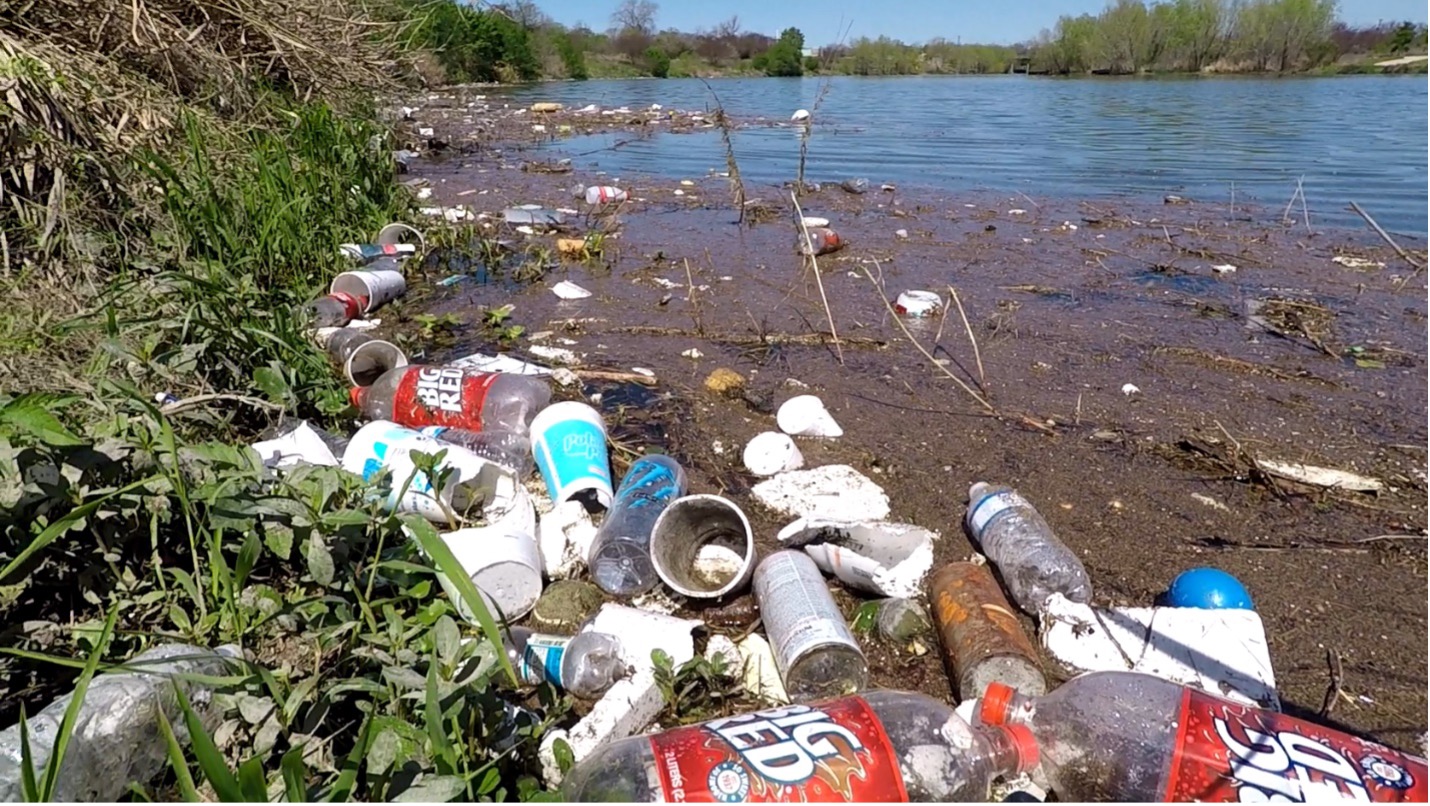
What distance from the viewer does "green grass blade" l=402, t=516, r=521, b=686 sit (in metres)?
1.22

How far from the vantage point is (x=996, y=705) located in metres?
1.44

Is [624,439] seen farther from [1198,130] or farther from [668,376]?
[1198,130]

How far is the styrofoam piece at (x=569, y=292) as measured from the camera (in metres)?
4.53

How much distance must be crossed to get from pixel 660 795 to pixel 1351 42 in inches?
1665

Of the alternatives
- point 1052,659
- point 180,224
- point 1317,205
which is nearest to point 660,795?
point 1052,659

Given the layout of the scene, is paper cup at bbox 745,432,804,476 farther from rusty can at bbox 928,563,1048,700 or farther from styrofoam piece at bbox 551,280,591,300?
styrofoam piece at bbox 551,280,591,300

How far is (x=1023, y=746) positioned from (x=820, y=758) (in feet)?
1.34

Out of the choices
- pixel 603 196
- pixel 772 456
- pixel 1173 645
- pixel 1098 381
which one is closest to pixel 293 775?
pixel 1173 645

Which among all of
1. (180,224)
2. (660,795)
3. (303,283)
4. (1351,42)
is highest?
(1351,42)

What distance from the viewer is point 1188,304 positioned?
4.30 meters

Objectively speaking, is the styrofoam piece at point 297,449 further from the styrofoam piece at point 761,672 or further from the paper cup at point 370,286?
the paper cup at point 370,286

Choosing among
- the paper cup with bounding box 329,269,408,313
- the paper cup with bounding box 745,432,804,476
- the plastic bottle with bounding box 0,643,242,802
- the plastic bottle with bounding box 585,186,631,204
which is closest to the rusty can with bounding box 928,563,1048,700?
the paper cup with bounding box 745,432,804,476

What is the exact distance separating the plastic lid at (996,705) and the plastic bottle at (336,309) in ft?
11.0

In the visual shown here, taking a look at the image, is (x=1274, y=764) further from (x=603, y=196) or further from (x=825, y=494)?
(x=603, y=196)
